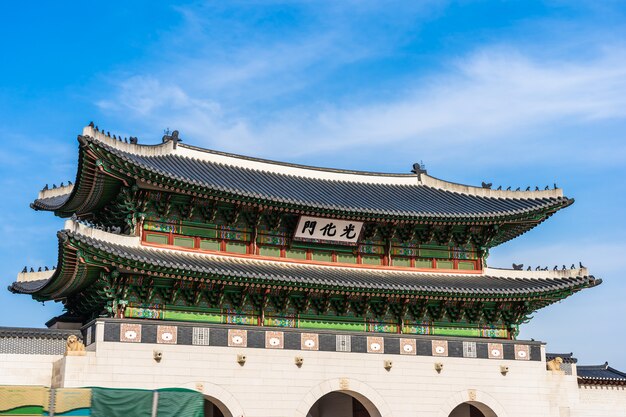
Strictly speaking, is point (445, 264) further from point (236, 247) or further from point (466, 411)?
point (236, 247)

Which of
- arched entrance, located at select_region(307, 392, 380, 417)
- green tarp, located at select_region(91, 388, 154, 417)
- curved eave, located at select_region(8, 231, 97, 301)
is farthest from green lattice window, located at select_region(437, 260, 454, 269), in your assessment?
green tarp, located at select_region(91, 388, 154, 417)

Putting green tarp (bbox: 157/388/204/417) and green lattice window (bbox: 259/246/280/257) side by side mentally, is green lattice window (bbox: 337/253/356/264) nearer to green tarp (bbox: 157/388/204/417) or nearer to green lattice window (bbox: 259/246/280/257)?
green lattice window (bbox: 259/246/280/257)

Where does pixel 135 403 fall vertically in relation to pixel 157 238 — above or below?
below

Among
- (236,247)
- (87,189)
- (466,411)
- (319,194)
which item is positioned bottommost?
(466,411)

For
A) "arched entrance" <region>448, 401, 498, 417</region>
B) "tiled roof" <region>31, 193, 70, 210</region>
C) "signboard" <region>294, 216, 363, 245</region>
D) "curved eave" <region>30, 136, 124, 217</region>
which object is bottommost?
"arched entrance" <region>448, 401, 498, 417</region>

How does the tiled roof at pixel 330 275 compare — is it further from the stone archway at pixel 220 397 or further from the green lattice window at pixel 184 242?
the stone archway at pixel 220 397

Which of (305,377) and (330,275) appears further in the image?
(330,275)

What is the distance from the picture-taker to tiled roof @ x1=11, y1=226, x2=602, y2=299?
27203 millimetres

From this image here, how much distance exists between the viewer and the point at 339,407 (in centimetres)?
3344

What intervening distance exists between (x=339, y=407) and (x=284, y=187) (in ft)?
28.8

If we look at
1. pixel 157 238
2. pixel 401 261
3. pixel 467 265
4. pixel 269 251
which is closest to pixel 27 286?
pixel 157 238

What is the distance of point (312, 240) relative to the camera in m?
32.1

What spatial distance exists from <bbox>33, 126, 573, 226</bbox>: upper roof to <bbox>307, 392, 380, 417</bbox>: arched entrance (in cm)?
713

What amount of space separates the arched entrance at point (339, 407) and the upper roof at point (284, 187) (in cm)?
713
